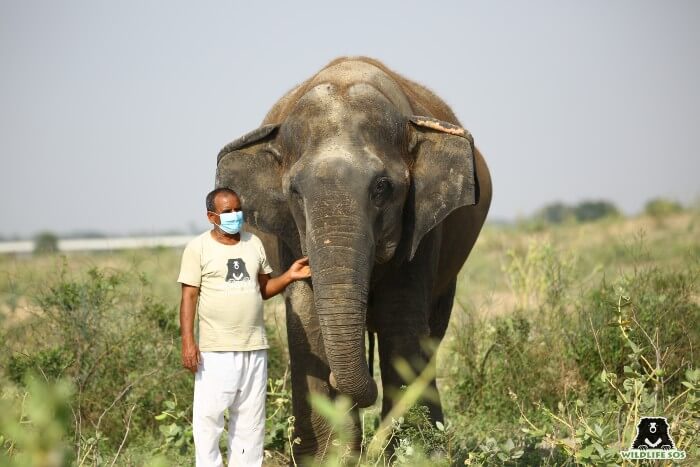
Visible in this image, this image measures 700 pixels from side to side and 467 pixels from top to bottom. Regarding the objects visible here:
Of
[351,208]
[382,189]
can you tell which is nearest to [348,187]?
[351,208]

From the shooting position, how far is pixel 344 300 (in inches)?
214

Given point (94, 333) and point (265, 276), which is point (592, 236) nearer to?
point (94, 333)

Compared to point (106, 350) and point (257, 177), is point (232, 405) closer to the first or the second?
point (257, 177)

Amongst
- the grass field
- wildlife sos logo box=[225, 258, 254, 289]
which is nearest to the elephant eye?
wildlife sos logo box=[225, 258, 254, 289]

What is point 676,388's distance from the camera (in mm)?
8375

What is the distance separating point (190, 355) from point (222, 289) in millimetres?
407

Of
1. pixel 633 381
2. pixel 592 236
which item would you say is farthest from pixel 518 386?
pixel 592 236

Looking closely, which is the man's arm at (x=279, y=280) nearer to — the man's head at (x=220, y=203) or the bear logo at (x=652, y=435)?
the man's head at (x=220, y=203)

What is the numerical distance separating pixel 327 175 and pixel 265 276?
697 mm

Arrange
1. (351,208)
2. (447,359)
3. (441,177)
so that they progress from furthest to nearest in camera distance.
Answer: (447,359) < (441,177) < (351,208)

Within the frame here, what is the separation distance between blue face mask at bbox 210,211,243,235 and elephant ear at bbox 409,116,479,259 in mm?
1263

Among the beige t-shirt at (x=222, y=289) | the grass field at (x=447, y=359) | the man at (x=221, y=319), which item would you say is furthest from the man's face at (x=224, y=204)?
the grass field at (x=447, y=359)

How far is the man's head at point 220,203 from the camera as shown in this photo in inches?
214

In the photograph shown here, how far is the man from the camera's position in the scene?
5.48m
